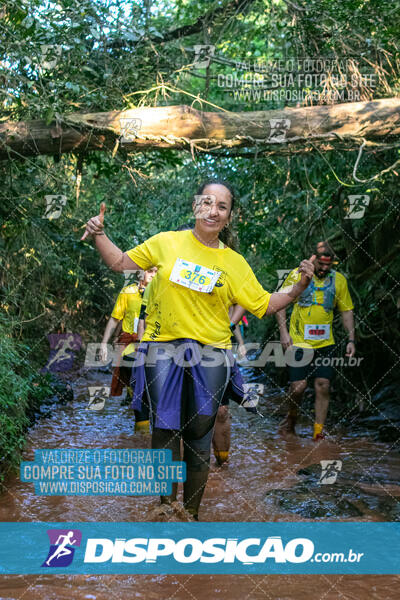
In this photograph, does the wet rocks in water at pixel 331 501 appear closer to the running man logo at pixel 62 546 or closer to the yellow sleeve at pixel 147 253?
the running man logo at pixel 62 546

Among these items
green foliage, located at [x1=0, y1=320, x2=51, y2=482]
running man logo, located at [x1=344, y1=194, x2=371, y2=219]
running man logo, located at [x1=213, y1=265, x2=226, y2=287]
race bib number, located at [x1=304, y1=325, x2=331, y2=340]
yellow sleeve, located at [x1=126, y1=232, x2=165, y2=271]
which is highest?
running man logo, located at [x1=344, y1=194, x2=371, y2=219]

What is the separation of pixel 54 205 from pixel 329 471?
12.7 ft

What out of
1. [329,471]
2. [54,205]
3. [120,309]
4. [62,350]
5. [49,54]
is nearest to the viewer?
[329,471]

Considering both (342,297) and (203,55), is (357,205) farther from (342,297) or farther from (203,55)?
(203,55)

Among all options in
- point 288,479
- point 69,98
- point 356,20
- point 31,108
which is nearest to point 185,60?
point 356,20

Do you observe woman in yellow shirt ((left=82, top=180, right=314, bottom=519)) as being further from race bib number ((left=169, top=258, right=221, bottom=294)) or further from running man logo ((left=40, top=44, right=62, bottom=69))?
running man logo ((left=40, top=44, right=62, bottom=69))

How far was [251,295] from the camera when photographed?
12.6 ft

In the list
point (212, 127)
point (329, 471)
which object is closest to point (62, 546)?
point (329, 471)

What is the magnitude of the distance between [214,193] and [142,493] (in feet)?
7.45

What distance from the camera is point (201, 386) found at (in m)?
3.71

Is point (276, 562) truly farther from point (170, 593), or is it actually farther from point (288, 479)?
point (288, 479)

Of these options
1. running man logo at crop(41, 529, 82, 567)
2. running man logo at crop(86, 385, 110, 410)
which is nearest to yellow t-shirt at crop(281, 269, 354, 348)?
running man logo at crop(86, 385, 110, 410)

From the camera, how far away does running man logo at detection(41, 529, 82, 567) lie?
11.3ft

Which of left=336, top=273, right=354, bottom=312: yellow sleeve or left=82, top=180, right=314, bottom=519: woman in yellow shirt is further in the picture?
left=336, top=273, right=354, bottom=312: yellow sleeve
